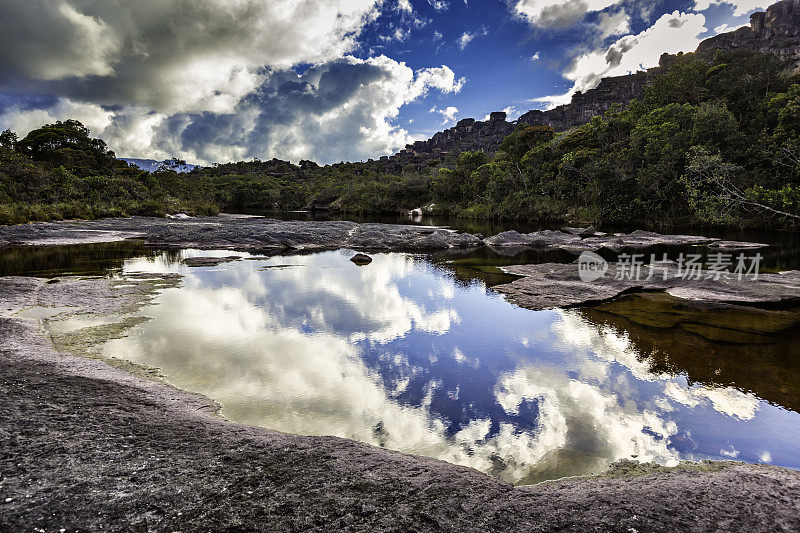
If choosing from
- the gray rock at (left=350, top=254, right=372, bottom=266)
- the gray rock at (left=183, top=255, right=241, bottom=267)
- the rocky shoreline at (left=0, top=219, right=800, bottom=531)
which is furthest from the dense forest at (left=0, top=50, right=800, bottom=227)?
the gray rock at (left=183, top=255, right=241, bottom=267)

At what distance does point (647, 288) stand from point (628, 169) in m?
34.8

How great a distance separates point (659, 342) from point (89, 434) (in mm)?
10432

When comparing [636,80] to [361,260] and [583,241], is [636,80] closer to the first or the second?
[583,241]

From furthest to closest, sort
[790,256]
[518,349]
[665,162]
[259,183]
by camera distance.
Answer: [259,183], [665,162], [790,256], [518,349]

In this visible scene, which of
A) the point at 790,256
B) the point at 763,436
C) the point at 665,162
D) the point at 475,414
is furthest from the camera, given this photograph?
the point at 665,162

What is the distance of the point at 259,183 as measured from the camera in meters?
113

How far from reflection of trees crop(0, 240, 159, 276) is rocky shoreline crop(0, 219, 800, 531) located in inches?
535

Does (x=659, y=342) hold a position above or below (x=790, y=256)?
below

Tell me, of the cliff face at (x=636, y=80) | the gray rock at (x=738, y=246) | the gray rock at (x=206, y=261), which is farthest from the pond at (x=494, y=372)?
the cliff face at (x=636, y=80)

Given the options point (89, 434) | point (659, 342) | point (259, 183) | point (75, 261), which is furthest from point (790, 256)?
point (259, 183)

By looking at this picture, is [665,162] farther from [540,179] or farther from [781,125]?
[540,179]

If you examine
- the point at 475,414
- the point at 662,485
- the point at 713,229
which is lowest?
the point at 475,414

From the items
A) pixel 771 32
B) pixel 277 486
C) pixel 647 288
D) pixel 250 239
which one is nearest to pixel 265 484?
pixel 277 486

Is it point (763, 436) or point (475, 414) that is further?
point (475, 414)
